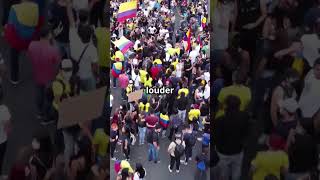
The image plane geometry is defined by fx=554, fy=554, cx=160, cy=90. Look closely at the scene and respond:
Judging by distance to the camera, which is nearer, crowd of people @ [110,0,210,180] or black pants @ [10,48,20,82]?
black pants @ [10,48,20,82]

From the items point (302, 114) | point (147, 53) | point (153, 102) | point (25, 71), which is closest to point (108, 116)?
point (25, 71)

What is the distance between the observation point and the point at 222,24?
14.9 feet

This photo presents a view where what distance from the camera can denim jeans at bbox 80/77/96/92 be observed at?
14.8ft

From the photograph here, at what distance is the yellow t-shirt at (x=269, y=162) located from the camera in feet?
15.0

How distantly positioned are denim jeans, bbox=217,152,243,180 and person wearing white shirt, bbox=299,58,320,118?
650 millimetres

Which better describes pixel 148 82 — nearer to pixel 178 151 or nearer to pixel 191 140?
pixel 191 140

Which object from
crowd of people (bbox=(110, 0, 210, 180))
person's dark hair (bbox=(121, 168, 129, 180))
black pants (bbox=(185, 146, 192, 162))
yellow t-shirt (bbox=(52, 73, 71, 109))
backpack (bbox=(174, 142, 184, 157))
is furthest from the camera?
black pants (bbox=(185, 146, 192, 162))

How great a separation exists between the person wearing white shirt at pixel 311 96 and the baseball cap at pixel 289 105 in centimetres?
5

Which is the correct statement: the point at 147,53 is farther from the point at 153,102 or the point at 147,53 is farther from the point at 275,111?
the point at 275,111

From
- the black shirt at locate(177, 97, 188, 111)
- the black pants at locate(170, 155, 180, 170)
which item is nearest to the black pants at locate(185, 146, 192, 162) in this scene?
the black pants at locate(170, 155, 180, 170)

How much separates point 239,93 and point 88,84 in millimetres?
1248

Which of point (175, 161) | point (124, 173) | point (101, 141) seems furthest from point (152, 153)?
point (101, 141)

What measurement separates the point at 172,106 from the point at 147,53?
3.68 meters

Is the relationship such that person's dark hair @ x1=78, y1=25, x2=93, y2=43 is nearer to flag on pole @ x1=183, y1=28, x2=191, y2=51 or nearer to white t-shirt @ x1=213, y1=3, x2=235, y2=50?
white t-shirt @ x1=213, y1=3, x2=235, y2=50
